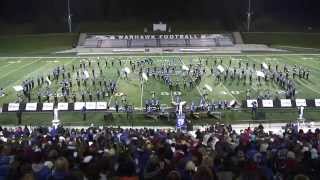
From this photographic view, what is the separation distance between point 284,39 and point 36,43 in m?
26.1

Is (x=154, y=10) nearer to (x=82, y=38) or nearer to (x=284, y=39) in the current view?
(x=82, y=38)

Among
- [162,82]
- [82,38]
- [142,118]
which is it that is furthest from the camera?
[82,38]

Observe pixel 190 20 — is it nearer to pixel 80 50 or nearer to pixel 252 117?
pixel 80 50

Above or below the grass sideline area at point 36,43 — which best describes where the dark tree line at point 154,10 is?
above

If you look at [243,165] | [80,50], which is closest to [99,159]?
[243,165]

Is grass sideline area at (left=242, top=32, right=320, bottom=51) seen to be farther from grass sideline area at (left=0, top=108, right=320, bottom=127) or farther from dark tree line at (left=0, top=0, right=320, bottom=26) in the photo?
grass sideline area at (left=0, top=108, right=320, bottom=127)

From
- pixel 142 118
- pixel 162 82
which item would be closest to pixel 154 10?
pixel 162 82

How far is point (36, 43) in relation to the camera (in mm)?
59656

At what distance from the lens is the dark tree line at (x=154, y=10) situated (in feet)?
217

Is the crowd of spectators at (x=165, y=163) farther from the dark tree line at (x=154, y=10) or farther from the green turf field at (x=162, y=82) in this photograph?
the dark tree line at (x=154, y=10)

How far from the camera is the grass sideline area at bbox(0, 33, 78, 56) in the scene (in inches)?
2199

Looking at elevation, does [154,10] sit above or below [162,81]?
above

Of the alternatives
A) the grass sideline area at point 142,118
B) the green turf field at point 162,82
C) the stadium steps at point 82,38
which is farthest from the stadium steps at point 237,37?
the grass sideline area at point 142,118

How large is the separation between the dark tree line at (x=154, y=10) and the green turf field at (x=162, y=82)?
61.4 feet
